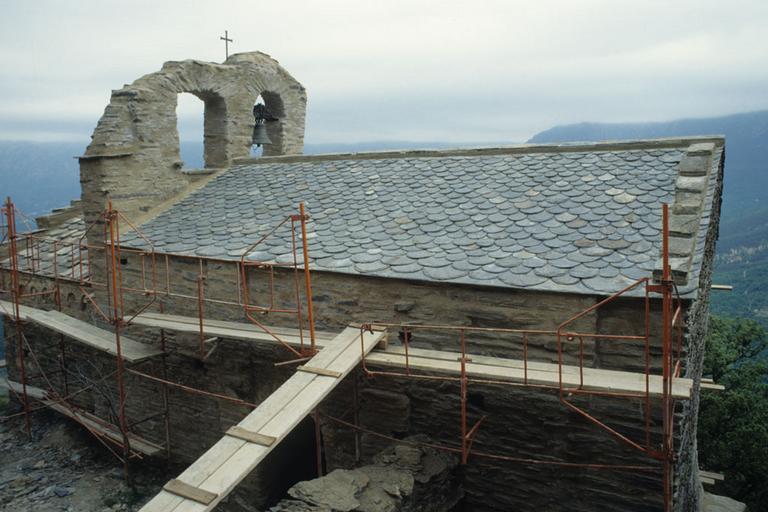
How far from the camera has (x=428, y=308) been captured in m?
7.14

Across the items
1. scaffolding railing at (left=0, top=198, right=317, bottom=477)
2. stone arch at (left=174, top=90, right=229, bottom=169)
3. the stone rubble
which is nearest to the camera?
the stone rubble

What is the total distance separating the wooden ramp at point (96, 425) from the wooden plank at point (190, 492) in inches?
215

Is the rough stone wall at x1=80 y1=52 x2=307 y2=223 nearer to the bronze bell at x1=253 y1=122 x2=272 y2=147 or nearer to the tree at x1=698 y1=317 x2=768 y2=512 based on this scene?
the bronze bell at x1=253 y1=122 x2=272 y2=147

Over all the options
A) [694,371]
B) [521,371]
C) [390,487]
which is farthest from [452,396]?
[694,371]

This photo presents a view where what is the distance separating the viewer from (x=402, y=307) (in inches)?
286

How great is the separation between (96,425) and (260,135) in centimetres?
659

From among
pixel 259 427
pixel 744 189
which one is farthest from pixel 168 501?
pixel 744 189

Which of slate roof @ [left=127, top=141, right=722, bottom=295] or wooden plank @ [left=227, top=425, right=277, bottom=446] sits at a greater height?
slate roof @ [left=127, top=141, right=722, bottom=295]

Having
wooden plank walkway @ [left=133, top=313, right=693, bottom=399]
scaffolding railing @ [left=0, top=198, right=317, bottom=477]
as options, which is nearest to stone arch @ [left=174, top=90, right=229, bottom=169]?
scaffolding railing @ [left=0, top=198, right=317, bottom=477]

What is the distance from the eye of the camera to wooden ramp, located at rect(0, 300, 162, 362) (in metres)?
8.84

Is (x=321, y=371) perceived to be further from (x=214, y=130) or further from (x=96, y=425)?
(x=214, y=130)

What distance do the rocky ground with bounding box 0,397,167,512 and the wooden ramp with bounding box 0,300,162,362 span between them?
84.3 inches

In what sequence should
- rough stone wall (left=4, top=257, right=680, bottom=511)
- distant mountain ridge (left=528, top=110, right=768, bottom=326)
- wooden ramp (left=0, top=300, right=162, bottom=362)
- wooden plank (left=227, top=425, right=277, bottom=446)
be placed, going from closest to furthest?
wooden plank (left=227, top=425, right=277, bottom=446) → rough stone wall (left=4, top=257, right=680, bottom=511) → wooden ramp (left=0, top=300, right=162, bottom=362) → distant mountain ridge (left=528, top=110, right=768, bottom=326)

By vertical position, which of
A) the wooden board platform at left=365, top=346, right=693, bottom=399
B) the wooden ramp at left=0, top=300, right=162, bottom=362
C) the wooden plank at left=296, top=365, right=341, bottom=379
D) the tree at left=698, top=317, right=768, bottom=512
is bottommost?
the tree at left=698, top=317, right=768, bottom=512
